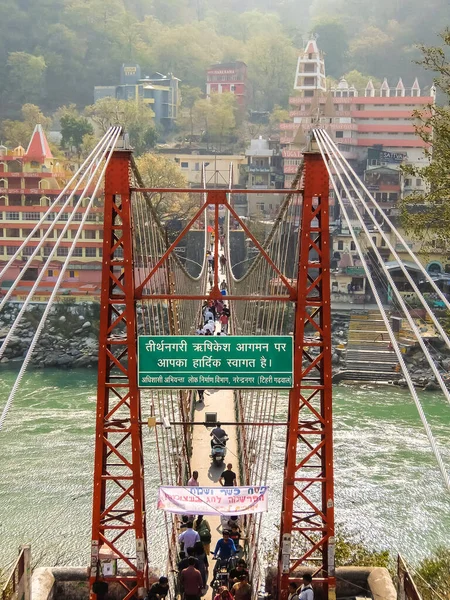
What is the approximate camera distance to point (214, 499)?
920 cm

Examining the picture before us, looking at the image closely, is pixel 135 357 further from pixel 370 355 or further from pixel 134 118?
pixel 134 118

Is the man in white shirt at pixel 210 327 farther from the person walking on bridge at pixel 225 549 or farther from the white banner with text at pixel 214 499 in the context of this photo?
the white banner with text at pixel 214 499

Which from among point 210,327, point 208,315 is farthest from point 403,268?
point 208,315

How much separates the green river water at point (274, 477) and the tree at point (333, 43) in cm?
6519

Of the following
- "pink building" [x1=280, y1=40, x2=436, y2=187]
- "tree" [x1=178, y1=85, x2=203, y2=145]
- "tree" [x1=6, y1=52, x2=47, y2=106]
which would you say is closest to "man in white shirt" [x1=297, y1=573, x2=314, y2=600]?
"pink building" [x1=280, y1=40, x2=436, y2=187]

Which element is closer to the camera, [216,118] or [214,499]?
[214,499]

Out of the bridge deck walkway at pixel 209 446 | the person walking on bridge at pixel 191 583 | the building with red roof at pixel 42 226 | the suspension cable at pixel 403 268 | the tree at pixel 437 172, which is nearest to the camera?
the suspension cable at pixel 403 268

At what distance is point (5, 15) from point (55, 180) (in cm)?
5340

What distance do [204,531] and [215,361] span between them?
224 centimetres

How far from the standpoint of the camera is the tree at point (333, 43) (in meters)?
89.7

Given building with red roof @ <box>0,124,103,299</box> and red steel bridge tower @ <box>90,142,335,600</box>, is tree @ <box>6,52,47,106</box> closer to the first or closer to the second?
building with red roof @ <box>0,124,103,299</box>

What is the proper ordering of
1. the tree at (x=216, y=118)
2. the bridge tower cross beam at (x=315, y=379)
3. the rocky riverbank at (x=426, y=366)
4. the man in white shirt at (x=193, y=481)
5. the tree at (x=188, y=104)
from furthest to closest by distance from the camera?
the tree at (x=188, y=104)
the tree at (x=216, y=118)
the rocky riverbank at (x=426, y=366)
the man in white shirt at (x=193, y=481)
the bridge tower cross beam at (x=315, y=379)

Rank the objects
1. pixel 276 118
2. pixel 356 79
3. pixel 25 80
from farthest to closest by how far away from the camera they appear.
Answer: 1. pixel 25 80
2. pixel 356 79
3. pixel 276 118

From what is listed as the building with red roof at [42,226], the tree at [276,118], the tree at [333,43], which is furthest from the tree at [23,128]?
the tree at [333,43]
